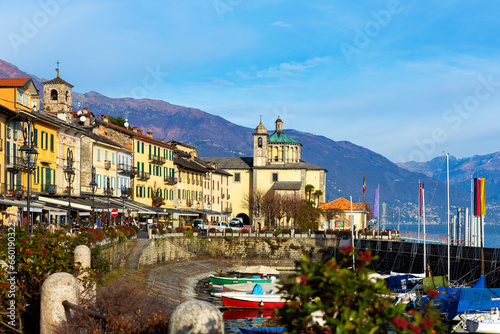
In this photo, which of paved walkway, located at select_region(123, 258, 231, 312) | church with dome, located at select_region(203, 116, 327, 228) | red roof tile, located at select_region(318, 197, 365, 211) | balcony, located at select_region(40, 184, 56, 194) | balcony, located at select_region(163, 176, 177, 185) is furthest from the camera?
church with dome, located at select_region(203, 116, 327, 228)

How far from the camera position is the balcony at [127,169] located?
253ft

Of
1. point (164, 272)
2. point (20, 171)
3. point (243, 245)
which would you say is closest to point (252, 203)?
point (243, 245)

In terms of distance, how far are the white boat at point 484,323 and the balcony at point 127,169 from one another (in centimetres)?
5007

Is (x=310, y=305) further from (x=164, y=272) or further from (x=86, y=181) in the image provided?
(x=86, y=181)

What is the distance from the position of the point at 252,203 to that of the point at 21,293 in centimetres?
11682

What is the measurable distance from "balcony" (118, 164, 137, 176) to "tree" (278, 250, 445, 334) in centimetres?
7205

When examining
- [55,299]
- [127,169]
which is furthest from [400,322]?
[127,169]

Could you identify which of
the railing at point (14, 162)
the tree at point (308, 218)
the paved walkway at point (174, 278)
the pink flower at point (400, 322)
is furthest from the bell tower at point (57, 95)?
the pink flower at point (400, 322)

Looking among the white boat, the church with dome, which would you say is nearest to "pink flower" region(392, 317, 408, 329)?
the white boat

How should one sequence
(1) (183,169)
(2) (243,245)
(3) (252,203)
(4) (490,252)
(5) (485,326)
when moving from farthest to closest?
(3) (252,203), (1) (183,169), (2) (243,245), (4) (490,252), (5) (485,326)

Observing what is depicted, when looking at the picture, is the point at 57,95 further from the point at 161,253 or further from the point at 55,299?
the point at 55,299

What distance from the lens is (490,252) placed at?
5347 cm

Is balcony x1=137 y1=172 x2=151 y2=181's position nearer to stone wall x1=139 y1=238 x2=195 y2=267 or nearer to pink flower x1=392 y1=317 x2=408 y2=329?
stone wall x1=139 y1=238 x2=195 y2=267

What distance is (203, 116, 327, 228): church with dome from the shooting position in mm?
130750
